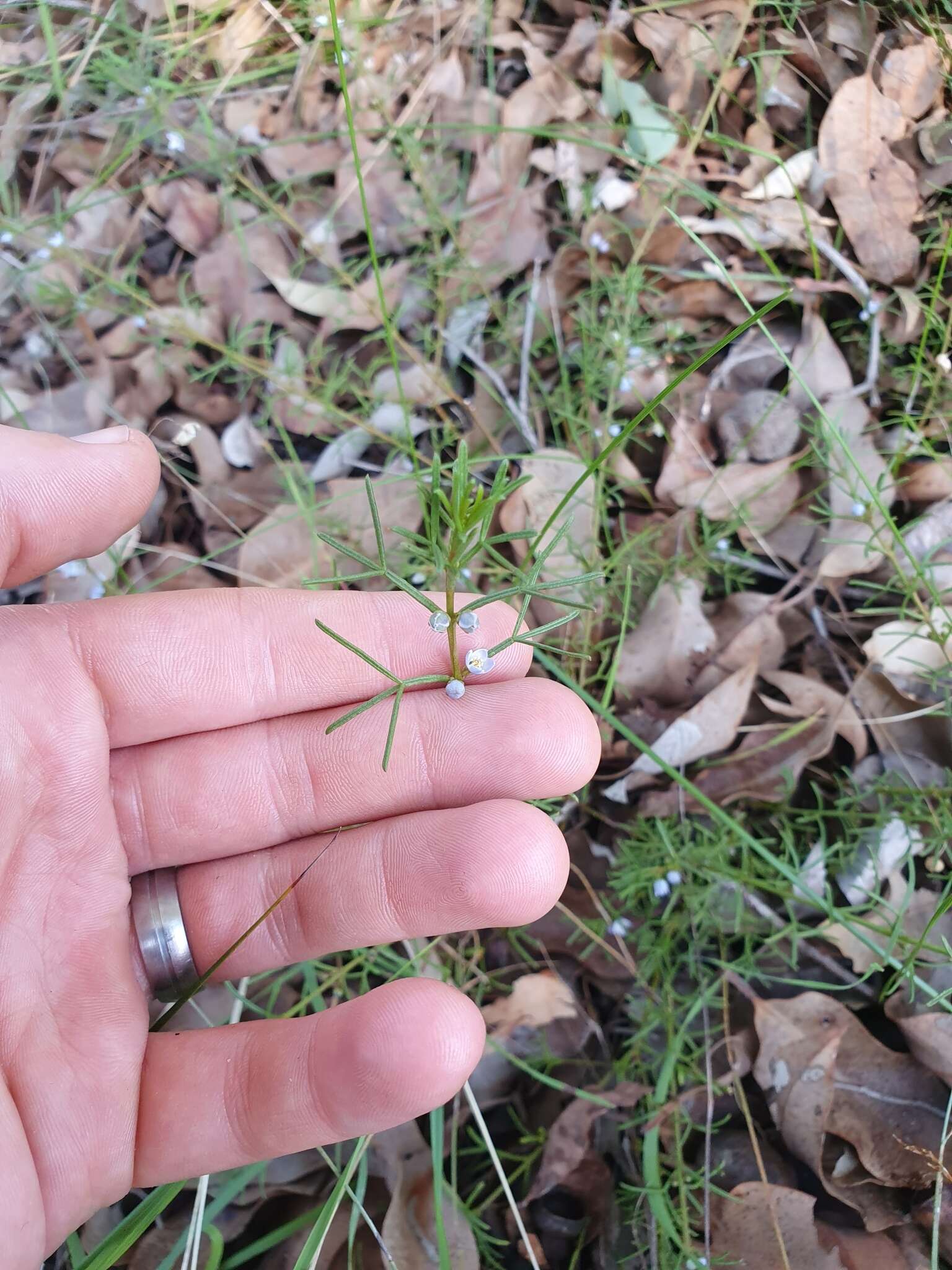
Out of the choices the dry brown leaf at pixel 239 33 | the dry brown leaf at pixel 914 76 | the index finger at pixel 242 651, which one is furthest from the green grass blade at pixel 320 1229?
the dry brown leaf at pixel 239 33

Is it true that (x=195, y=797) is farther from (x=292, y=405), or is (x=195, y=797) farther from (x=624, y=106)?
(x=624, y=106)

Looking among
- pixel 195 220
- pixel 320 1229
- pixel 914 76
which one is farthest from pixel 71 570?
pixel 914 76

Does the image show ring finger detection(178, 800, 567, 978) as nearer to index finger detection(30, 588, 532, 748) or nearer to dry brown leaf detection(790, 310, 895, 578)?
index finger detection(30, 588, 532, 748)

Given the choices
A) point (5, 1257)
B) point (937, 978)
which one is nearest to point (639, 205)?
point (937, 978)

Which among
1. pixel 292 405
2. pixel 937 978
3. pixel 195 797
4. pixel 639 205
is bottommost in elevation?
pixel 937 978

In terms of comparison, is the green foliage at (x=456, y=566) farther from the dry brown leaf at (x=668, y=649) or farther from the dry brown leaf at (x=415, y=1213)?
the dry brown leaf at (x=415, y=1213)
